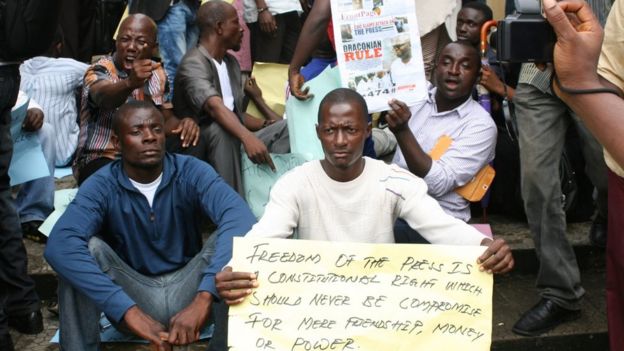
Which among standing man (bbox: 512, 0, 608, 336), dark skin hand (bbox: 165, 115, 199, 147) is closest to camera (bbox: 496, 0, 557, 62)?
standing man (bbox: 512, 0, 608, 336)

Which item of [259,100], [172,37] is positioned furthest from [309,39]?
[172,37]

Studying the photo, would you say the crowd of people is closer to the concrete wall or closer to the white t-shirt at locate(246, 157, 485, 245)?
the white t-shirt at locate(246, 157, 485, 245)

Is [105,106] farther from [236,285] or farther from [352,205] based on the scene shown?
[236,285]

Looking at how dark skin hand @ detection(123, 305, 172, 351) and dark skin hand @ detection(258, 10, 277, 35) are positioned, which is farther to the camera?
dark skin hand @ detection(258, 10, 277, 35)

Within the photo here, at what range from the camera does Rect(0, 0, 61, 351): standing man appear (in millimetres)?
3777

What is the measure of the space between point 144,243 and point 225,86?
1492 millimetres

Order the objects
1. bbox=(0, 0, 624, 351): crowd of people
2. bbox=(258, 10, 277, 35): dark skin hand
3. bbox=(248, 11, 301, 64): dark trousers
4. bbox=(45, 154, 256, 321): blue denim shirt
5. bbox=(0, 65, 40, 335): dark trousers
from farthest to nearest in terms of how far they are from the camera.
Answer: bbox=(248, 11, 301, 64): dark trousers < bbox=(258, 10, 277, 35): dark skin hand < bbox=(0, 65, 40, 335): dark trousers < bbox=(45, 154, 256, 321): blue denim shirt < bbox=(0, 0, 624, 351): crowd of people

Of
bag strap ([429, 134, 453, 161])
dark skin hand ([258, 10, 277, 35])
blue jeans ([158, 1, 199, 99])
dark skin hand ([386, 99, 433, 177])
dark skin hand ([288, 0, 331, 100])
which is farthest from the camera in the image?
dark skin hand ([258, 10, 277, 35])

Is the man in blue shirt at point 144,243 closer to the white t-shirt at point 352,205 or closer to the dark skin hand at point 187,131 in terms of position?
the white t-shirt at point 352,205

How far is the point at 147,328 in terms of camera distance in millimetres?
3336

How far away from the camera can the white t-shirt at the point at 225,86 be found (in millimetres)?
5020

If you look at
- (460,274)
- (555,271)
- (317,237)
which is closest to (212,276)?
(317,237)

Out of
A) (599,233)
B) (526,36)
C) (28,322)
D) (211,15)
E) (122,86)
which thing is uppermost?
(526,36)

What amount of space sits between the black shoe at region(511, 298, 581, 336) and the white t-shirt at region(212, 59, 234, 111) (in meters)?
1.99
